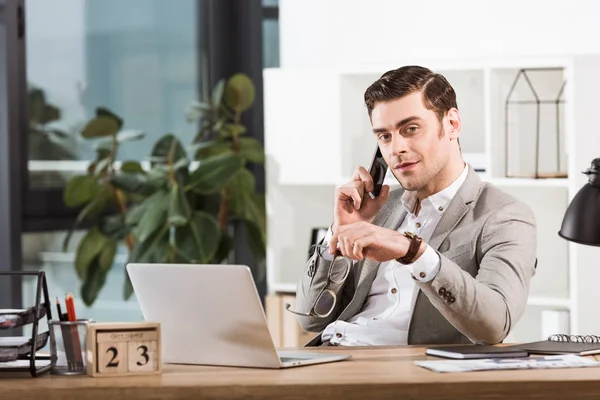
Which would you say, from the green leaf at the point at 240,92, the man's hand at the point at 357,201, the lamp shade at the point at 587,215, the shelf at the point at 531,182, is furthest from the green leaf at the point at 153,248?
the lamp shade at the point at 587,215

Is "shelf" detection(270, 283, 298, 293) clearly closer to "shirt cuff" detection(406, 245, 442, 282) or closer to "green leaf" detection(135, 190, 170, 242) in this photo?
"green leaf" detection(135, 190, 170, 242)

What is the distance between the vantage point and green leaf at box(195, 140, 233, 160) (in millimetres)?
5179

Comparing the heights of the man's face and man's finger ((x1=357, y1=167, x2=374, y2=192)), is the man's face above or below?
above

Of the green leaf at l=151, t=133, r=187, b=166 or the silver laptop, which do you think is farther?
the green leaf at l=151, t=133, r=187, b=166

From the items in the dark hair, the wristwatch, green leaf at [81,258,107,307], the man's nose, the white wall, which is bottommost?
green leaf at [81,258,107,307]

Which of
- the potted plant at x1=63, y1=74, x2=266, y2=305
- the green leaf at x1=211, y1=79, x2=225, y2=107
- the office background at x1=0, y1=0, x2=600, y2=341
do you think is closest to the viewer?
the office background at x1=0, y1=0, x2=600, y2=341

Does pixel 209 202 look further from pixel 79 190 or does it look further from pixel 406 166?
pixel 406 166

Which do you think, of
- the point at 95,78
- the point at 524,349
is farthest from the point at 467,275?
the point at 95,78

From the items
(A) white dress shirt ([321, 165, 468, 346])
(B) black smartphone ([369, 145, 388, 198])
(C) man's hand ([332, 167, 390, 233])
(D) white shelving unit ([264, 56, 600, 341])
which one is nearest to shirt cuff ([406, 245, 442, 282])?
(A) white dress shirt ([321, 165, 468, 346])

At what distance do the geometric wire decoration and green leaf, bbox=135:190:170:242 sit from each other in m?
1.64

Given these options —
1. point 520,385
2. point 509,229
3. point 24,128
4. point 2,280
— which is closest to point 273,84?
point 24,128

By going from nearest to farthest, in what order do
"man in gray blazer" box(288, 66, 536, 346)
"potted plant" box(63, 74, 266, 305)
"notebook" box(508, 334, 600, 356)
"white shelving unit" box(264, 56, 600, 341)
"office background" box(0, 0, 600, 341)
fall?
"notebook" box(508, 334, 600, 356)
"man in gray blazer" box(288, 66, 536, 346)
"white shelving unit" box(264, 56, 600, 341)
"office background" box(0, 0, 600, 341)
"potted plant" box(63, 74, 266, 305)

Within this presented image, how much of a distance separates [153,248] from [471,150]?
5.12ft

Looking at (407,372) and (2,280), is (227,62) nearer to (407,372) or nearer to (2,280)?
(2,280)
